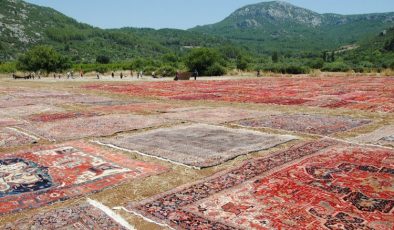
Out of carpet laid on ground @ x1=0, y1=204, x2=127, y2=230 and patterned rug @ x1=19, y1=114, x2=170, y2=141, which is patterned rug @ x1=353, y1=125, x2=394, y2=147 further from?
carpet laid on ground @ x1=0, y1=204, x2=127, y2=230

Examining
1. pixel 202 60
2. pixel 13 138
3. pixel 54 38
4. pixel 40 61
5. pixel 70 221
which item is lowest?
pixel 70 221

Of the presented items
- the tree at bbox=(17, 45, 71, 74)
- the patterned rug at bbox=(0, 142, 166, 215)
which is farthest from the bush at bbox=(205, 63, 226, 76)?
the patterned rug at bbox=(0, 142, 166, 215)

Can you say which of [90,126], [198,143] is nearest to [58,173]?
[198,143]

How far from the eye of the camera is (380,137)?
389 inches

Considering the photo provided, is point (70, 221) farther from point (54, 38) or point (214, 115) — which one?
point (54, 38)

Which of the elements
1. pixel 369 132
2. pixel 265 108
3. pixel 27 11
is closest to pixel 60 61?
pixel 265 108

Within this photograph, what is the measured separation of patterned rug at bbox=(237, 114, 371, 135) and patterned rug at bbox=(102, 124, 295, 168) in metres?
1.30

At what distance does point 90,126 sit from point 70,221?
7531mm

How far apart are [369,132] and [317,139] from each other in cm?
200

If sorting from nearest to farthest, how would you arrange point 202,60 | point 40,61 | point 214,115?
point 214,115 < point 202,60 < point 40,61

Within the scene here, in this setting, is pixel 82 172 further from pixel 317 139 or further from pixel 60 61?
pixel 60 61

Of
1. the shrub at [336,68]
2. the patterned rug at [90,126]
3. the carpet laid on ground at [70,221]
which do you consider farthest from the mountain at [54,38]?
the carpet laid on ground at [70,221]

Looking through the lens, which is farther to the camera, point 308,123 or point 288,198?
point 308,123

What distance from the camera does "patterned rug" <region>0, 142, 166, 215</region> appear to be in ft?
19.3
